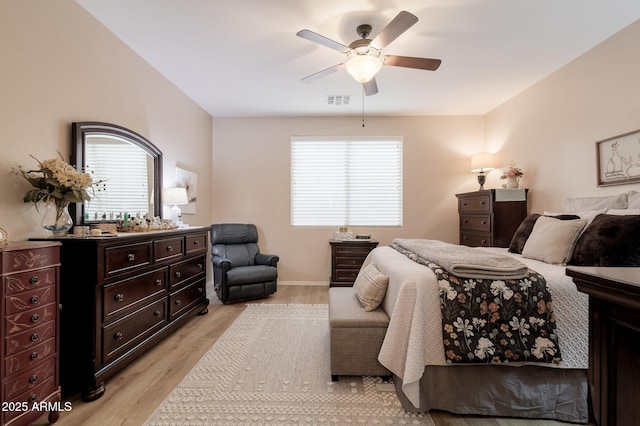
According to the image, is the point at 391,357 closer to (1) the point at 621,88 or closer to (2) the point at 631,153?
(2) the point at 631,153

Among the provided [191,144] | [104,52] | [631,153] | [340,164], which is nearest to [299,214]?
[340,164]

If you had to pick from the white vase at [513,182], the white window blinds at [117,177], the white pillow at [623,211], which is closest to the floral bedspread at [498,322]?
the white pillow at [623,211]

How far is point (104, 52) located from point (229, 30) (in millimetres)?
1118

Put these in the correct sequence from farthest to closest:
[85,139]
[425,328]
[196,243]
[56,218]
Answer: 1. [196,243]
2. [85,139]
3. [56,218]
4. [425,328]

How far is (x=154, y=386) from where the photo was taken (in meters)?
2.09

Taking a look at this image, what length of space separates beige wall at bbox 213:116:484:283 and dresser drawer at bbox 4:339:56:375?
340cm

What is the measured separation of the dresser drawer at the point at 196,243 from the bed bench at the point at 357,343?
1905 mm

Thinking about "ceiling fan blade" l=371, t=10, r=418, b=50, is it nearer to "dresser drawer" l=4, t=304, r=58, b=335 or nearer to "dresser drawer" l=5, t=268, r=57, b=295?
"dresser drawer" l=5, t=268, r=57, b=295

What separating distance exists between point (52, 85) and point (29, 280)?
4.73 ft

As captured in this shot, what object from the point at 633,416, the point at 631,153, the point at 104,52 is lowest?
the point at 633,416

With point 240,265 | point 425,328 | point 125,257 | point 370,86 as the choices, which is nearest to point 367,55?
point 370,86

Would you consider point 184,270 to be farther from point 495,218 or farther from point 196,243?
point 495,218

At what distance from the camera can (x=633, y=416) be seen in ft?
2.56

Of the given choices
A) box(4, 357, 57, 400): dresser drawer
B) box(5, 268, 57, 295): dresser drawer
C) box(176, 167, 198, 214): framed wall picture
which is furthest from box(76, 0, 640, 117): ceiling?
box(4, 357, 57, 400): dresser drawer
